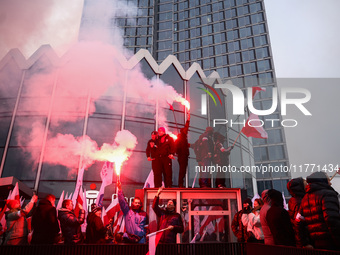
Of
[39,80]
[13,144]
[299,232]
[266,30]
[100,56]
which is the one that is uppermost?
[266,30]

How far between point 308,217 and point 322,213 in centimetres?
21

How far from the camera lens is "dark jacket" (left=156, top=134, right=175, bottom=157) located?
724cm

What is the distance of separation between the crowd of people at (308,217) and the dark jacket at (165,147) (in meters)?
3.34

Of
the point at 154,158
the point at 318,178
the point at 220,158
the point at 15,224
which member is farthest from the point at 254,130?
the point at 15,224

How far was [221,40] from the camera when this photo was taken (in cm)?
4641

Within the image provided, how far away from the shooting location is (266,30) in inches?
1730

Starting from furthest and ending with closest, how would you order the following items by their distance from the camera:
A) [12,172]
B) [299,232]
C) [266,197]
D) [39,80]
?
1. [39,80]
2. [12,172]
3. [266,197]
4. [299,232]

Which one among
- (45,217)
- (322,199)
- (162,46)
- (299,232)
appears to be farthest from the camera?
(162,46)

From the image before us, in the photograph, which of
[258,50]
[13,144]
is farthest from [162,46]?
[13,144]

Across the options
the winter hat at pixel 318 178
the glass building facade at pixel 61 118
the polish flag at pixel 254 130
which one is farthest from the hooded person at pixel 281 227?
the glass building facade at pixel 61 118

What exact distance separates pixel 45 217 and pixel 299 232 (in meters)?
3.94

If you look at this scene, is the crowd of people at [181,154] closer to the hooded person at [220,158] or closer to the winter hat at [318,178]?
the hooded person at [220,158]

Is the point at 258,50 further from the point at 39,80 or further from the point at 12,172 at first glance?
the point at 12,172

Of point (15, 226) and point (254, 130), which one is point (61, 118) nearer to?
point (254, 130)
